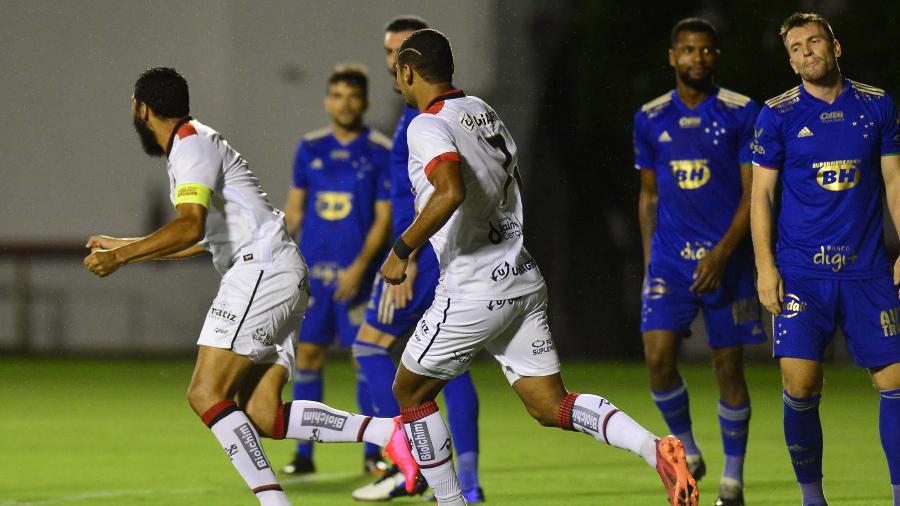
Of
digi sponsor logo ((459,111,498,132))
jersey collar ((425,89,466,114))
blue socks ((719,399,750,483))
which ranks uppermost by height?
jersey collar ((425,89,466,114))

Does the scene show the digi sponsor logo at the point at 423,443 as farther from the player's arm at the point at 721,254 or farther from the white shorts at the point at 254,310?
the player's arm at the point at 721,254

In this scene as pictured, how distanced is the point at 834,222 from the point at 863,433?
490 cm

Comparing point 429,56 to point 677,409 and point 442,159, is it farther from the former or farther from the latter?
point 677,409

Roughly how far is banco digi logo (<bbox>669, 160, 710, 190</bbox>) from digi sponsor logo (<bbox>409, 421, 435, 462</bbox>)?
247 centimetres

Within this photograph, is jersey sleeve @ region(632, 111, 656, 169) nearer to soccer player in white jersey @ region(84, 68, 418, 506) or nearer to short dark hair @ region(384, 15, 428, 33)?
short dark hair @ region(384, 15, 428, 33)

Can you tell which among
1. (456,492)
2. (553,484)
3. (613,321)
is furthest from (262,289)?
(613,321)

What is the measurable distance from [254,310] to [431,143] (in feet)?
4.02

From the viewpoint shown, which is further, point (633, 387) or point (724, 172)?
point (633, 387)

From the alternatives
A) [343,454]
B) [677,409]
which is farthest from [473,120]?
[343,454]

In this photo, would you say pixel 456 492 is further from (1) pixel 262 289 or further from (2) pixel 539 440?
(2) pixel 539 440

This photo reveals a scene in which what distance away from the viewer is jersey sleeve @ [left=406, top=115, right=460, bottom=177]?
5.40 m

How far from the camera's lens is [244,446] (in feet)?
19.7

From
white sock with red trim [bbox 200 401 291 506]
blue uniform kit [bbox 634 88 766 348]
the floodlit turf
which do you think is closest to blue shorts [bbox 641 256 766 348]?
blue uniform kit [bbox 634 88 766 348]

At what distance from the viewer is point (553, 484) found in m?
8.08
